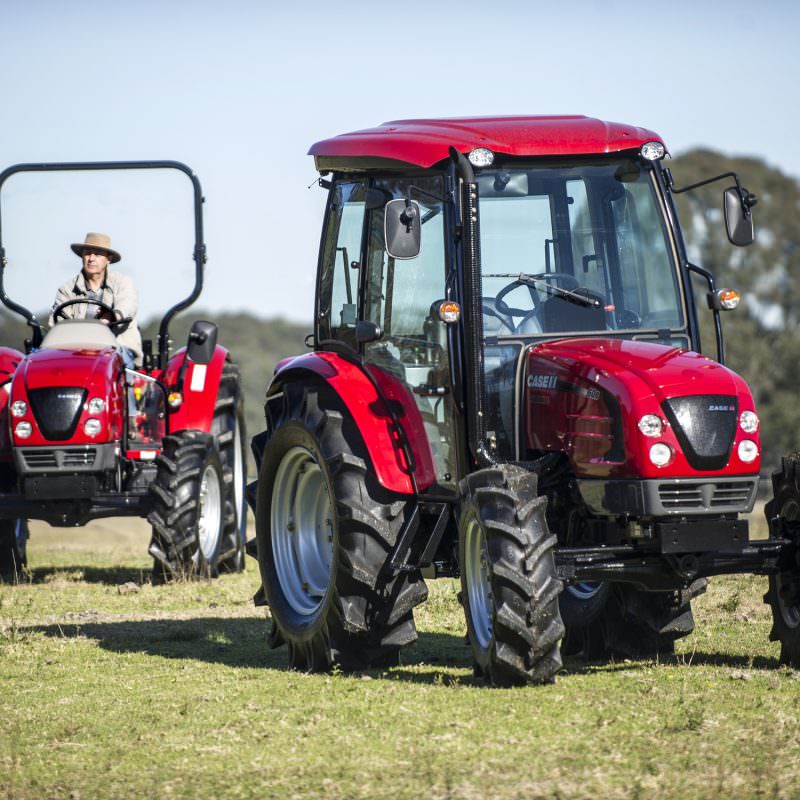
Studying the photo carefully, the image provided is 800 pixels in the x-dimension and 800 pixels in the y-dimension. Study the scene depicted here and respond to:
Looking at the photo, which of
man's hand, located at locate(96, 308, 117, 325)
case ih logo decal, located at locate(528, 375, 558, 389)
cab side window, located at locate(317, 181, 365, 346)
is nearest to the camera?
case ih logo decal, located at locate(528, 375, 558, 389)

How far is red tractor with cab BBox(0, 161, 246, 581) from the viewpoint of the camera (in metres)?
11.9

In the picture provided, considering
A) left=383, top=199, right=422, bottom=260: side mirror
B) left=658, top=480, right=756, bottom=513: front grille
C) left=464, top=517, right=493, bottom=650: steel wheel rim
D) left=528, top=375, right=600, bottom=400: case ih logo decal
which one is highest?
left=383, top=199, right=422, bottom=260: side mirror

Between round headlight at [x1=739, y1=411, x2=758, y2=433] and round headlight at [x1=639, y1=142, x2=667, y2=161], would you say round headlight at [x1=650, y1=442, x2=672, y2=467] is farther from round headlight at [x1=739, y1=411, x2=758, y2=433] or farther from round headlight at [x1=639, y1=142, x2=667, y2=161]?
round headlight at [x1=639, y1=142, x2=667, y2=161]

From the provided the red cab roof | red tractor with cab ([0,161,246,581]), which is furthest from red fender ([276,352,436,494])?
red tractor with cab ([0,161,246,581])

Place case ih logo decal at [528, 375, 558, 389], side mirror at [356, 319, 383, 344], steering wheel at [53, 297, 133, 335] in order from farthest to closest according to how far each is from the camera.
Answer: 1. steering wheel at [53, 297, 133, 335]
2. side mirror at [356, 319, 383, 344]
3. case ih logo decal at [528, 375, 558, 389]

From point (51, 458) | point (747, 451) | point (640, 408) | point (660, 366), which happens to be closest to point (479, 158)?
point (660, 366)

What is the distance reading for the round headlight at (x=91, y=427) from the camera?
12.0 meters

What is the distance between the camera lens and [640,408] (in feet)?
23.1

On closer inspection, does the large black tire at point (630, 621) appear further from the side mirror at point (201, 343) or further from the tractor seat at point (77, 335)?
the tractor seat at point (77, 335)

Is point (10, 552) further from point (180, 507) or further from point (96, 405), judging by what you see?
point (96, 405)

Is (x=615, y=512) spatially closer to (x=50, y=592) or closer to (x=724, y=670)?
(x=724, y=670)

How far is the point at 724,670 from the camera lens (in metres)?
7.79

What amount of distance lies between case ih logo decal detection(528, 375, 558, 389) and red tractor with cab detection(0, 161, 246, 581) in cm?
444

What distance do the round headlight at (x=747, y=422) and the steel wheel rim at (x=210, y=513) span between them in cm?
697
